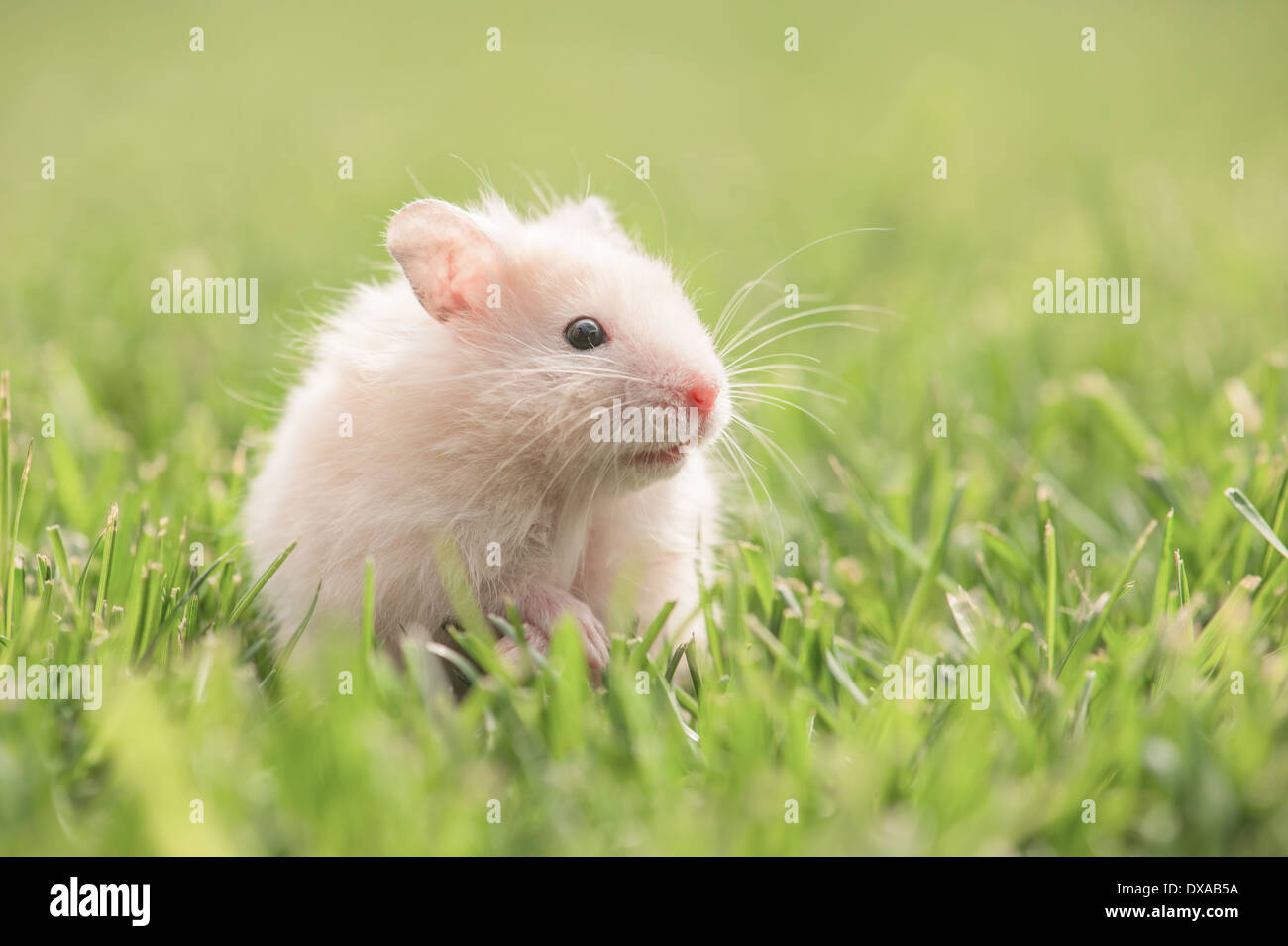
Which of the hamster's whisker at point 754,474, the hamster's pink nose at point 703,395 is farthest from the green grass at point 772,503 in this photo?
the hamster's pink nose at point 703,395

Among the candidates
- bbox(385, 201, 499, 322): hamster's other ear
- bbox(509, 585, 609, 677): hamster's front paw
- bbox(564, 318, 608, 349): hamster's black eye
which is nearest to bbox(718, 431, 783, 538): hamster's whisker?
bbox(564, 318, 608, 349): hamster's black eye

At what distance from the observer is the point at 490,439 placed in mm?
2795

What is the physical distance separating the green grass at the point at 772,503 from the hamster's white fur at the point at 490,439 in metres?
0.17

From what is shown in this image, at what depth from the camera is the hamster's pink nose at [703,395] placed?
281 cm

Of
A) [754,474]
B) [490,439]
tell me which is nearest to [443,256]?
[490,439]

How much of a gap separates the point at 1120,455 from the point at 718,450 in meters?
1.80

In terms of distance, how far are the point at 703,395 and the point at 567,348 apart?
359 mm

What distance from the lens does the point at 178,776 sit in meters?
1.99

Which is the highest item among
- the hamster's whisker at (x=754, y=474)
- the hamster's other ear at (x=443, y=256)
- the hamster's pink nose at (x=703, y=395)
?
the hamster's other ear at (x=443, y=256)

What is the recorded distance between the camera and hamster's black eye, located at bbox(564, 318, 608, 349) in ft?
9.49

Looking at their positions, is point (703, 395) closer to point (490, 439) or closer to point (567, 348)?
point (567, 348)

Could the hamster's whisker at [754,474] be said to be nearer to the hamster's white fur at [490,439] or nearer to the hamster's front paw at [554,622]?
the hamster's white fur at [490,439]
